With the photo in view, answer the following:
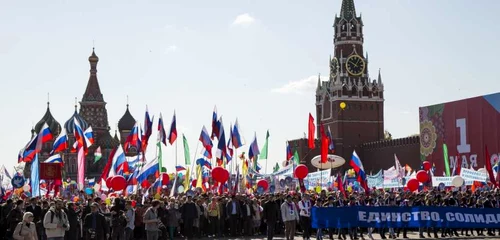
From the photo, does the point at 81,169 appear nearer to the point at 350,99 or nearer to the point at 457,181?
the point at 457,181

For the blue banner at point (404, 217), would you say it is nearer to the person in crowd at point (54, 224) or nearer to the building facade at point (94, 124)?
the person in crowd at point (54, 224)

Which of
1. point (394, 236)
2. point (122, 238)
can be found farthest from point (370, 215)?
point (122, 238)

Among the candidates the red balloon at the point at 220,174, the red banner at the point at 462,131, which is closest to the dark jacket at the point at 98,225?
the red balloon at the point at 220,174

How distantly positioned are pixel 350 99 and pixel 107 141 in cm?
3530

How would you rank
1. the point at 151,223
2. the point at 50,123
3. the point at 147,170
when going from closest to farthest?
the point at 151,223
the point at 147,170
the point at 50,123

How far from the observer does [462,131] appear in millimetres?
73688

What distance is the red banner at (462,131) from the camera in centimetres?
6951

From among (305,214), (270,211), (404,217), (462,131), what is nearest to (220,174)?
(305,214)

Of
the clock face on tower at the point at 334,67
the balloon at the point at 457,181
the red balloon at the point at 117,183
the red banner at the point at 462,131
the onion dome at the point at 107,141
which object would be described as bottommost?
the red balloon at the point at 117,183

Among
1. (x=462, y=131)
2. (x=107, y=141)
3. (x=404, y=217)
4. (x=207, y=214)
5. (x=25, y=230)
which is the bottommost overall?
(x=25, y=230)

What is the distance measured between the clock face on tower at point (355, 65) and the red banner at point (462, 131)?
38.2 meters

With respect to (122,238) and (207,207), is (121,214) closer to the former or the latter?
(122,238)

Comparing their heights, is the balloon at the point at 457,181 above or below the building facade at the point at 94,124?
below

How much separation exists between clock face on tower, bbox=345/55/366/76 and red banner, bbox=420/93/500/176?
3822 centimetres
